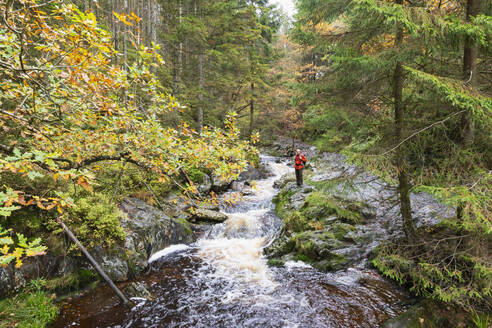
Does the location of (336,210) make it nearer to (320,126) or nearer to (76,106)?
(320,126)

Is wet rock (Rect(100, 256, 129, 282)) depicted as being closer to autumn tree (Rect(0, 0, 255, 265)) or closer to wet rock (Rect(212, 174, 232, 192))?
autumn tree (Rect(0, 0, 255, 265))

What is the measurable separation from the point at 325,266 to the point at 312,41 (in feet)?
21.4

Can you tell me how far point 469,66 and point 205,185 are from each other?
1131 cm

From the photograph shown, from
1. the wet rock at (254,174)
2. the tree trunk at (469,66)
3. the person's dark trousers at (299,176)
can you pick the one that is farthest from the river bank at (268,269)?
the wet rock at (254,174)

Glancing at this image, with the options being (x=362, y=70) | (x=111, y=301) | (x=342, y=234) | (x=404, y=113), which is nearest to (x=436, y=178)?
(x=404, y=113)

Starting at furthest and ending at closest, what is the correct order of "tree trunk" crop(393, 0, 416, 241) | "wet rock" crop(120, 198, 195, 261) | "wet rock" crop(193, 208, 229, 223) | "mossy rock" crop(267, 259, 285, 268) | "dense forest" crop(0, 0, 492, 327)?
1. "wet rock" crop(193, 208, 229, 223)
2. "mossy rock" crop(267, 259, 285, 268)
3. "wet rock" crop(120, 198, 195, 261)
4. "tree trunk" crop(393, 0, 416, 241)
5. "dense forest" crop(0, 0, 492, 327)

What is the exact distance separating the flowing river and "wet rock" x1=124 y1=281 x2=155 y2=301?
0.18 m

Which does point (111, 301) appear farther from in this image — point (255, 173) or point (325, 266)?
point (255, 173)

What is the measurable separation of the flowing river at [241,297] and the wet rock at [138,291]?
178mm

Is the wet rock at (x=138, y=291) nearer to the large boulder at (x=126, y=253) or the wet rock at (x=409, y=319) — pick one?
the large boulder at (x=126, y=253)


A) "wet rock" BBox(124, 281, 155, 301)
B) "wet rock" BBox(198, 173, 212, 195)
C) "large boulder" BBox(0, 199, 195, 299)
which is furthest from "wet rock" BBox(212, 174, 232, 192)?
"wet rock" BBox(124, 281, 155, 301)

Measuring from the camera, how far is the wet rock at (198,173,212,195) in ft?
42.2

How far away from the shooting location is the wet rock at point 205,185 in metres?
12.9

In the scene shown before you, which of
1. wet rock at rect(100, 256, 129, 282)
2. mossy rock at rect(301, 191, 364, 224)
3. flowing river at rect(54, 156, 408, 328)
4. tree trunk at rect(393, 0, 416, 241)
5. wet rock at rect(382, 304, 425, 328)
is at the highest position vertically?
tree trunk at rect(393, 0, 416, 241)
